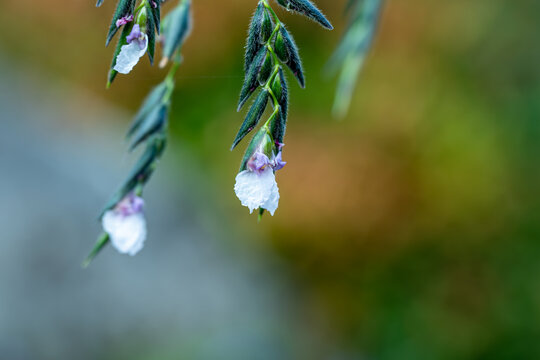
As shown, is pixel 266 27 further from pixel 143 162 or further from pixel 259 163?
pixel 143 162

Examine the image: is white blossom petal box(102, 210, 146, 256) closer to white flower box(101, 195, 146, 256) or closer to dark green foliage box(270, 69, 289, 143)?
white flower box(101, 195, 146, 256)

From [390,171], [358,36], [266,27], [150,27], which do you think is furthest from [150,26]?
[390,171]

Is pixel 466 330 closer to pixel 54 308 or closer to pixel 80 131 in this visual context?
pixel 54 308

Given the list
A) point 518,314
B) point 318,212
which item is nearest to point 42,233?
point 318,212

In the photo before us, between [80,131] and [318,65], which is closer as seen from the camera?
[80,131]

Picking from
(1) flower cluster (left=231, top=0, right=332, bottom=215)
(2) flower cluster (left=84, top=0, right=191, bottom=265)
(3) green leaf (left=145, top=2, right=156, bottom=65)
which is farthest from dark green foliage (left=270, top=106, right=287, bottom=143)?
(2) flower cluster (left=84, top=0, right=191, bottom=265)
